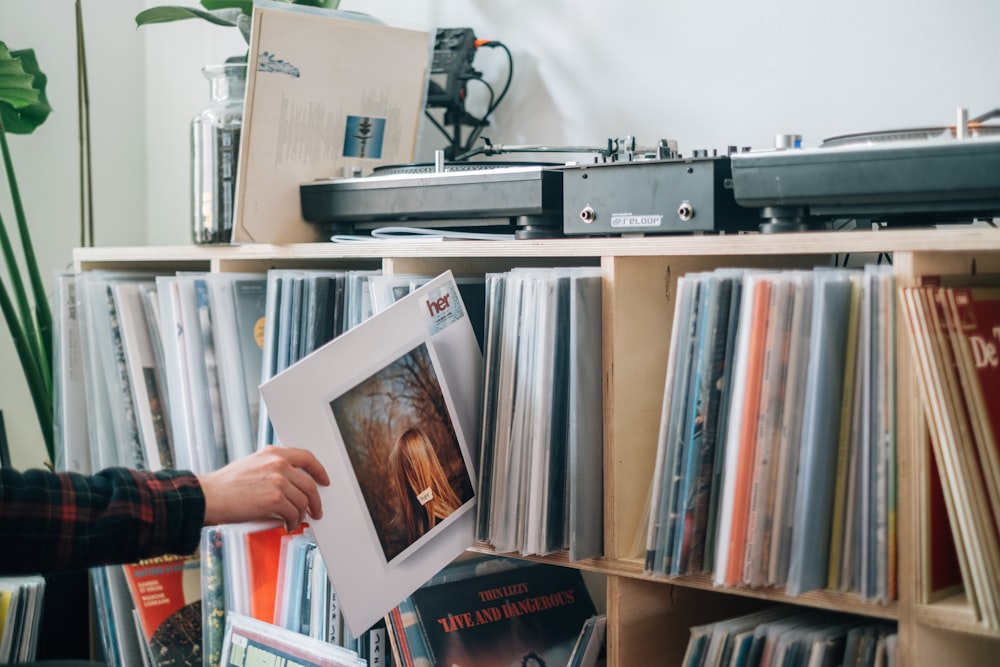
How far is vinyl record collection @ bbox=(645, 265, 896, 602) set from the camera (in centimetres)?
102

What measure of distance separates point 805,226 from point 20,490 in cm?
88

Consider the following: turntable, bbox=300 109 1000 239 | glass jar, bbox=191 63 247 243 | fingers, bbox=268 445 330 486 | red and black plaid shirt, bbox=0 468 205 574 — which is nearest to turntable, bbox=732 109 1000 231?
turntable, bbox=300 109 1000 239

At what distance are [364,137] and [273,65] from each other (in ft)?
0.67

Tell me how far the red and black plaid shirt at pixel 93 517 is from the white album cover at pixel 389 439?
144 millimetres

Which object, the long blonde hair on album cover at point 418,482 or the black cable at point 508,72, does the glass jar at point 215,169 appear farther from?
the long blonde hair on album cover at point 418,482

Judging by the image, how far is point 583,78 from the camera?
167 cm

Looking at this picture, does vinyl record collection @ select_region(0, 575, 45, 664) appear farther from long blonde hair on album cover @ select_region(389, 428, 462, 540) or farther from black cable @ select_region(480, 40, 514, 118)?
black cable @ select_region(480, 40, 514, 118)

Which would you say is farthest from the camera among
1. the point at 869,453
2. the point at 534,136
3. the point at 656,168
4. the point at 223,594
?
the point at 534,136

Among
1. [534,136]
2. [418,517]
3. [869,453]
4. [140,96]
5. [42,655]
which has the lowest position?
[42,655]

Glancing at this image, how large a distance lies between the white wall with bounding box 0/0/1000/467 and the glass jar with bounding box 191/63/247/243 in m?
0.37

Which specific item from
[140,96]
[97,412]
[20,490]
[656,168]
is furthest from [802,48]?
[140,96]

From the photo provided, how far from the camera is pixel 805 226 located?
1.10 m

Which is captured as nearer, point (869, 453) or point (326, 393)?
point (869, 453)

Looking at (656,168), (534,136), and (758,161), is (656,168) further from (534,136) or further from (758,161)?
(534,136)
